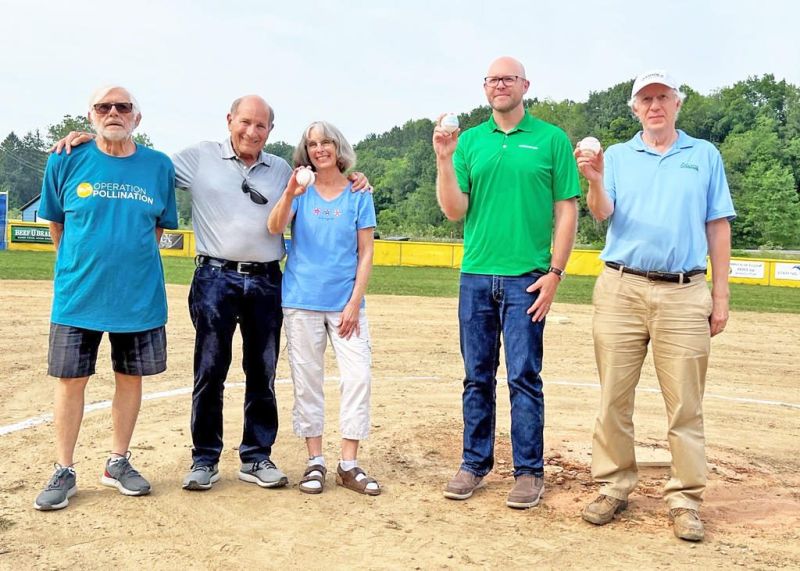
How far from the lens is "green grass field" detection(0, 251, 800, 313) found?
18.0 metres

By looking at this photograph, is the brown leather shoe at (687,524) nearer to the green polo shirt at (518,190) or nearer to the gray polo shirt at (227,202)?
the green polo shirt at (518,190)

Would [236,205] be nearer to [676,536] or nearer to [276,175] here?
[276,175]

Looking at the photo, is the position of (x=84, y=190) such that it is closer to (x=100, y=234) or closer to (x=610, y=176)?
(x=100, y=234)

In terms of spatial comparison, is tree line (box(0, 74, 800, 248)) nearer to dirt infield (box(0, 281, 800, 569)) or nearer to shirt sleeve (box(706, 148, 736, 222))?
dirt infield (box(0, 281, 800, 569))

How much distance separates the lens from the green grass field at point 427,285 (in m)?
18.0

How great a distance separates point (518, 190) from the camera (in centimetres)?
424

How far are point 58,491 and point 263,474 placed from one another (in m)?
1.08

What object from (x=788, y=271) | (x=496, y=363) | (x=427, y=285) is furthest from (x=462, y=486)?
(x=788, y=271)

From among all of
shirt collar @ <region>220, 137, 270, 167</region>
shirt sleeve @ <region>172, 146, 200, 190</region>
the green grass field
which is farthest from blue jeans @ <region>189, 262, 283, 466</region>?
the green grass field

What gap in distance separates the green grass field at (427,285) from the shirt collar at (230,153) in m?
13.1

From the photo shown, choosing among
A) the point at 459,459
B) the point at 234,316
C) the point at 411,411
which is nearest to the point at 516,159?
the point at 234,316

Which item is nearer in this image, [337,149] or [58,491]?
[58,491]

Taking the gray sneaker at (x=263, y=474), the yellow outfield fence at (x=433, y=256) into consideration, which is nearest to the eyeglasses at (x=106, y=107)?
the gray sneaker at (x=263, y=474)

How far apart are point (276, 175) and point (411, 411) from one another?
2.72m
